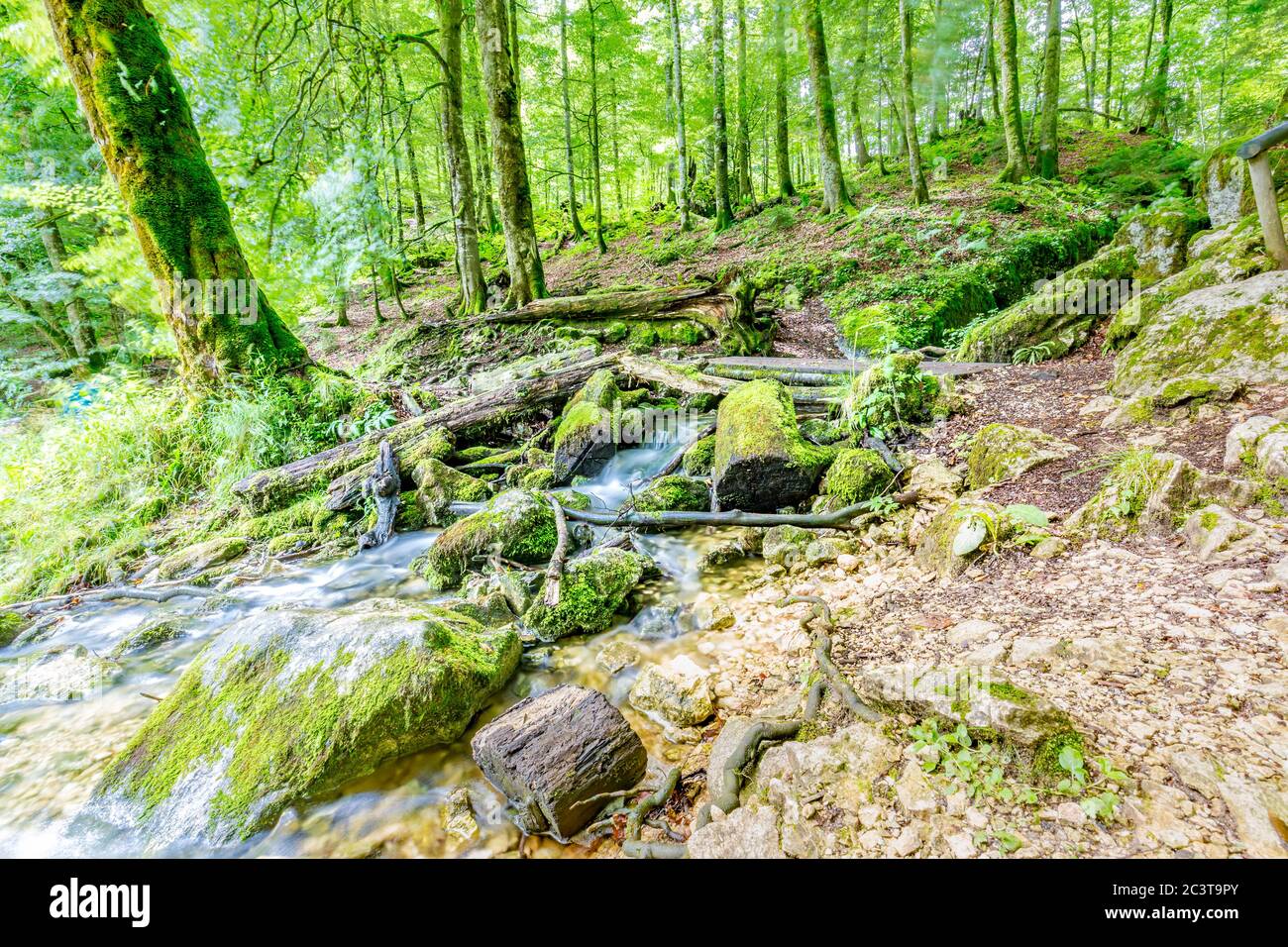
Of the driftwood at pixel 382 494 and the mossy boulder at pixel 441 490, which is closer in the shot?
the driftwood at pixel 382 494

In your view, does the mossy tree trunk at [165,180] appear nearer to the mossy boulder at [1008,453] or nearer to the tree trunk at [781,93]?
the mossy boulder at [1008,453]

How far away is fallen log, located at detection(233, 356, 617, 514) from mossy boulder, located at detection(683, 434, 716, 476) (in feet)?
7.97

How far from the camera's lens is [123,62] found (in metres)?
6.18

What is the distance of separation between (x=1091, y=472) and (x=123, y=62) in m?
10.9

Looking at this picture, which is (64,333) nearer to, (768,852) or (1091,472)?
(768,852)

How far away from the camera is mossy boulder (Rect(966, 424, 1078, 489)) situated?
375cm

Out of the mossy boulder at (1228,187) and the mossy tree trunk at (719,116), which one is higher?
the mossy tree trunk at (719,116)

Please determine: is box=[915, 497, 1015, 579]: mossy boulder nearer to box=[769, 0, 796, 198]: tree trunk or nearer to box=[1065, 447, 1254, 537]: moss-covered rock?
box=[1065, 447, 1254, 537]: moss-covered rock

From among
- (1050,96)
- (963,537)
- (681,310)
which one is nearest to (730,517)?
(963,537)

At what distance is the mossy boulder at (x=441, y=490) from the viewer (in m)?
5.92

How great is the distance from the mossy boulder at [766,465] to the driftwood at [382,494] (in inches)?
144

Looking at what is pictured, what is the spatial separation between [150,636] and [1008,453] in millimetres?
7091

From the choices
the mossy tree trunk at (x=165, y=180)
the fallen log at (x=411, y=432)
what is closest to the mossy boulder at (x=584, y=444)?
the fallen log at (x=411, y=432)

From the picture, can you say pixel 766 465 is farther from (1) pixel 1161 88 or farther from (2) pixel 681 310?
(1) pixel 1161 88
